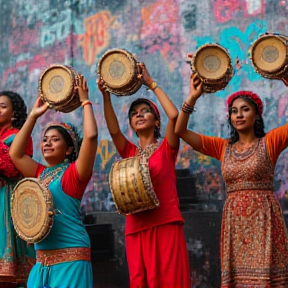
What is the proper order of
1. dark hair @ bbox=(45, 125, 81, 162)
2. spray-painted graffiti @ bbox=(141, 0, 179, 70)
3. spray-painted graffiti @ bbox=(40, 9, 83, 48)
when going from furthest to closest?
spray-painted graffiti @ bbox=(40, 9, 83, 48)
spray-painted graffiti @ bbox=(141, 0, 179, 70)
dark hair @ bbox=(45, 125, 81, 162)

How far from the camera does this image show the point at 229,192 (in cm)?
510

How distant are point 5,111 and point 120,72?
3.52 feet

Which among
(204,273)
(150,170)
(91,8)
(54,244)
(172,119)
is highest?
(91,8)

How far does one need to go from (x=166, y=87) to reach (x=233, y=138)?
1.55 m

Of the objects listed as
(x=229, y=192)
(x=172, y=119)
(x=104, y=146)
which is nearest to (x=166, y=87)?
(x=104, y=146)

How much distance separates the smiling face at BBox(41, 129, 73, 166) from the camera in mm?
5336

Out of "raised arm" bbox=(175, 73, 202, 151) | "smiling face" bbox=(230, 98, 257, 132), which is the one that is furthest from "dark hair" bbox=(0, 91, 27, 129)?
"smiling face" bbox=(230, 98, 257, 132)

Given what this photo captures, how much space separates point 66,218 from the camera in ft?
16.7

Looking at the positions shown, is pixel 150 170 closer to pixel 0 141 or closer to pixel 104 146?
pixel 0 141

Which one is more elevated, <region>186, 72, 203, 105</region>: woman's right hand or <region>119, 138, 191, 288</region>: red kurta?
<region>186, 72, 203, 105</region>: woman's right hand

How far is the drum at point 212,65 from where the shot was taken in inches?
200

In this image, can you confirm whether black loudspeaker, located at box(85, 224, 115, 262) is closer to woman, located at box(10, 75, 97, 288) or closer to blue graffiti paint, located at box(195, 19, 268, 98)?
woman, located at box(10, 75, 97, 288)

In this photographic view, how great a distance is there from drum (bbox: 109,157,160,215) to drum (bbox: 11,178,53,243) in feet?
1.56

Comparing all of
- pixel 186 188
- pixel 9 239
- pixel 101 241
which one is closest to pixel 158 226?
pixel 9 239
